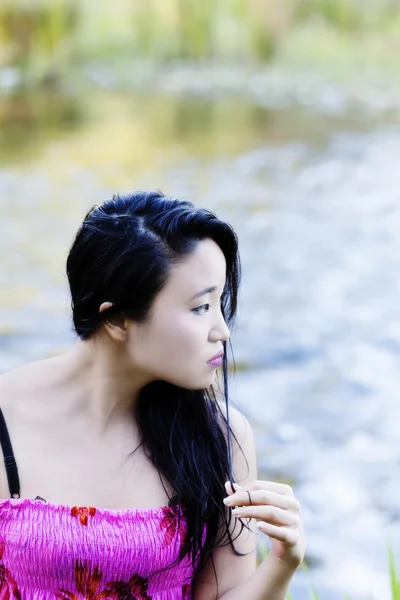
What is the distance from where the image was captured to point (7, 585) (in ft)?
3.85

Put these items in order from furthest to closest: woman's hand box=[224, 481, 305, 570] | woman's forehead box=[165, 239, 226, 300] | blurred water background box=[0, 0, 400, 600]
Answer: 1. blurred water background box=[0, 0, 400, 600]
2. woman's forehead box=[165, 239, 226, 300]
3. woman's hand box=[224, 481, 305, 570]

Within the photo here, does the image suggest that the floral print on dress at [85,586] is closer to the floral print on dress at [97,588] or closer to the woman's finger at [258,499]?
the floral print on dress at [97,588]

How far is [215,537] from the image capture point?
1.23 m

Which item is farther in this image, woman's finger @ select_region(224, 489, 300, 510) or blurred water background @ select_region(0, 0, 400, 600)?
blurred water background @ select_region(0, 0, 400, 600)

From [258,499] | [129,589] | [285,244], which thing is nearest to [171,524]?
[129,589]

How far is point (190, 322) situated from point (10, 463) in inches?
10.6

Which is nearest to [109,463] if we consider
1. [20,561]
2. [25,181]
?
[20,561]

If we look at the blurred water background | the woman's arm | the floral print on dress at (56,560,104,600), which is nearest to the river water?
the blurred water background

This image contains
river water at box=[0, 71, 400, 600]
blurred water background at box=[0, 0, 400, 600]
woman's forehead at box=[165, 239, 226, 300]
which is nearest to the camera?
woman's forehead at box=[165, 239, 226, 300]

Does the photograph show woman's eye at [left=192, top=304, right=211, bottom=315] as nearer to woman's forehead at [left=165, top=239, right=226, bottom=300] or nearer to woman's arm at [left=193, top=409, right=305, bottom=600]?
woman's forehead at [left=165, top=239, right=226, bottom=300]

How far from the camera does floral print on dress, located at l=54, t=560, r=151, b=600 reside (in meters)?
1.16

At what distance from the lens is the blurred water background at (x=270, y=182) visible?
3.16 meters

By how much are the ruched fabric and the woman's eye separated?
24 centimetres

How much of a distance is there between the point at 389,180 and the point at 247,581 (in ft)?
18.2
